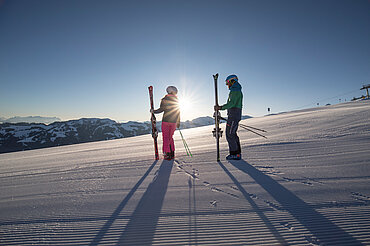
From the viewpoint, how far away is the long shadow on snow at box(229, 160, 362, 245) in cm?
146

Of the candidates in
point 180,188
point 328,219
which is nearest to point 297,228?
point 328,219

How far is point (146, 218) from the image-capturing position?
1.92 meters

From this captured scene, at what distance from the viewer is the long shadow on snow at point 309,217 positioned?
146 cm

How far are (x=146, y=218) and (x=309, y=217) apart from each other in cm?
188

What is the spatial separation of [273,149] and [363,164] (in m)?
1.94

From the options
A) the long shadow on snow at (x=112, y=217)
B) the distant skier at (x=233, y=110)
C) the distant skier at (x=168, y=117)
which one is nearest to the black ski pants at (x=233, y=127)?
the distant skier at (x=233, y=110)

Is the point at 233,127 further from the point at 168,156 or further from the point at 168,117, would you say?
the point at 168,156

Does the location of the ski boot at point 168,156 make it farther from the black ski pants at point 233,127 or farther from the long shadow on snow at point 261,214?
the long shadow on snow at point 261,214

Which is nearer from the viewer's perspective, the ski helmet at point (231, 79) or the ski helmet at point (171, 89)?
the ski helmet at point (231, 79)

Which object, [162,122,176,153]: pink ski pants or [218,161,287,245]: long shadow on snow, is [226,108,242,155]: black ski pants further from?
[162,122,176,153]: pink ski pants

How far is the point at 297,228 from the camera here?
1.61 meters

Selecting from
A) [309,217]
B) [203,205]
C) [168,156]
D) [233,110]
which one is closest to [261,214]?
[309,217]

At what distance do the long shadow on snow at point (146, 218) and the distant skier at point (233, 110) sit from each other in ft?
7.32

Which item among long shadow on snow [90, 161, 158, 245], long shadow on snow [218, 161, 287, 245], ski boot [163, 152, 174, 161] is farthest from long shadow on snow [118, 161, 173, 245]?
ski boot [163, 152, 174, 161]
